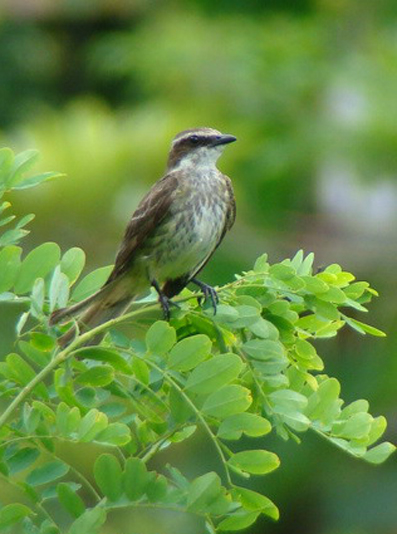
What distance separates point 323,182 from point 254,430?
322 inches

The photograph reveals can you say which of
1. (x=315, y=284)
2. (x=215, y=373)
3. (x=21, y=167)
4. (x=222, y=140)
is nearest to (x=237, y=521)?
(x=215, y=373)

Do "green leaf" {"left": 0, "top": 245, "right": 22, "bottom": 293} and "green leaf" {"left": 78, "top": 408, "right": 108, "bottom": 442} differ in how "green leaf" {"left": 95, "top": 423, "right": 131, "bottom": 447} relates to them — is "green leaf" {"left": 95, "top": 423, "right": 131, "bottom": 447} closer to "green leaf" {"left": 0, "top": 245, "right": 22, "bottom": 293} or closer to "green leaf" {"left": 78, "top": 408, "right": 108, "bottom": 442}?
"green leaf" {"left": 78, "top": 408, "right": 108, "bottom": 442}

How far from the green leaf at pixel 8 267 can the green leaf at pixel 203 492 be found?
574mm

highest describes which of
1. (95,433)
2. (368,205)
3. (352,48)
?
(95,433)

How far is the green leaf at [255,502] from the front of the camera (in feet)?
8.98

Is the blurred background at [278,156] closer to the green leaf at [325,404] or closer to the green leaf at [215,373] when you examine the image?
the green leaf at [325,404]

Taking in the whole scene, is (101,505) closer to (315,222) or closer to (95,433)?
(95,433)

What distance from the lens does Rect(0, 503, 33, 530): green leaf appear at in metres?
2.71

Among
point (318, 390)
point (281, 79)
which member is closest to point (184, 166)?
point (318, 390)

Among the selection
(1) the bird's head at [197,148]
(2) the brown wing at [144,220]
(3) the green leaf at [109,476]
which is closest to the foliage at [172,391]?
(3) the green leaf at [109,476]

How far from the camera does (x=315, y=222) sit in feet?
35.2

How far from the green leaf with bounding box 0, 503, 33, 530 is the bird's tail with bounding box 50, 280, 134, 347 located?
38cm

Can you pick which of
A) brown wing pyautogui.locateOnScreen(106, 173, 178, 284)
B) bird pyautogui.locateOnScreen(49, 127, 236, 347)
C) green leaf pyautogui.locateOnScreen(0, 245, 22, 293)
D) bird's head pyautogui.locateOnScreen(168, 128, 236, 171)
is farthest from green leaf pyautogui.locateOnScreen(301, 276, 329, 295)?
bird's head pyautogui.locateOnScreen(168, 128, 236, 171)

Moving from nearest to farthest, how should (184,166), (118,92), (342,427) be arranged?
1. (342,427)
2. (184,166)
3. (118,92)
